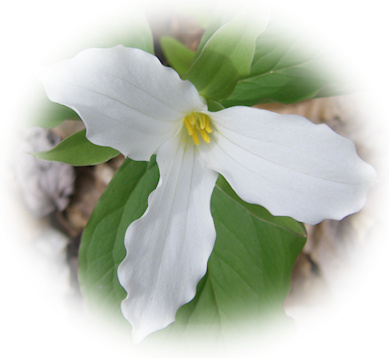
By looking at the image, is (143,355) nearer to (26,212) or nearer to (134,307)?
(134,307)

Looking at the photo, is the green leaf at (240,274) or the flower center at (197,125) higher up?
the flower center at (197,125)

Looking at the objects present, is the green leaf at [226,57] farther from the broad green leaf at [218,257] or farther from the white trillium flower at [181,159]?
the broad green leaf at [218,257]

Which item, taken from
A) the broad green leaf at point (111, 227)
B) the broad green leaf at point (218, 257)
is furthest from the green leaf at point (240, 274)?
the broad green leaf at point (111, 227)

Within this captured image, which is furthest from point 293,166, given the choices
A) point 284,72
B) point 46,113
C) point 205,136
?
point 46,113

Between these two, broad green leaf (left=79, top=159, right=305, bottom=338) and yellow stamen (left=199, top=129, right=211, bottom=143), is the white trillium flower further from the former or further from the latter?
broad green leaf (left=79, top=159, right=305, bottom=338)

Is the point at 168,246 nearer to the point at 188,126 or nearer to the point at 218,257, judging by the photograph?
the point at 188,126

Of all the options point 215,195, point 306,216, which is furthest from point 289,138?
point 215,195

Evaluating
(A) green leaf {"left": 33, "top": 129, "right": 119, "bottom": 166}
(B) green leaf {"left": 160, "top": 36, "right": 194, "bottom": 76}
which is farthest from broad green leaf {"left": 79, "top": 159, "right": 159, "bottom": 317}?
(B) green leaf {"left": 160, "top": 36, "right": 194, "bottom": 76}
